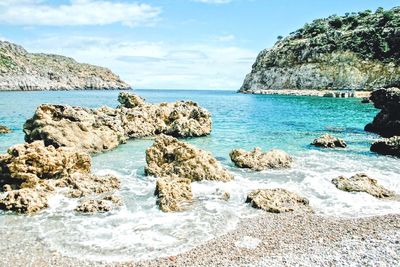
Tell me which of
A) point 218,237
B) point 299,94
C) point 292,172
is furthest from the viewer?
point 299,94

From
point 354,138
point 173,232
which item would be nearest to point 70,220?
point 173,232

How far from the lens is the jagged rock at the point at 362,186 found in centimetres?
A: 1841

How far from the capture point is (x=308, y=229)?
45.8ft

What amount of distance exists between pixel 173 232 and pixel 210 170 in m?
7.42

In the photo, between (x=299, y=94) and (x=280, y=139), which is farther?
(x=299, y=94)

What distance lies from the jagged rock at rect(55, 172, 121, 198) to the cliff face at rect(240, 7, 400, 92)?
133722mm

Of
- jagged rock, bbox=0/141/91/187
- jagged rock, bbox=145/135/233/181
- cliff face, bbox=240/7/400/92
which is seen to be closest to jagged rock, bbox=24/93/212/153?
jagged rock, bbox=0/141/91/187

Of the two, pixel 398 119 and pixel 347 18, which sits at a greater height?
pixel 347 18

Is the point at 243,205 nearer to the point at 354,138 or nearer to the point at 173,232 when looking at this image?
the point at 173,232

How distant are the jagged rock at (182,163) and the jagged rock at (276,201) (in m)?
3.72

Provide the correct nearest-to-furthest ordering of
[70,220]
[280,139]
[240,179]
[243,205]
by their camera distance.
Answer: [70,220] → [243,205] → [240,179] → [280,139]

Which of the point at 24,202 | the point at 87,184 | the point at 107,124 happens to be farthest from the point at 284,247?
the point at 107,124

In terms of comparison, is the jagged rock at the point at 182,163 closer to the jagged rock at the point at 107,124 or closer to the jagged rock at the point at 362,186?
the jagged rock at the point at 362,186

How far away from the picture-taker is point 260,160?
24062 mm
